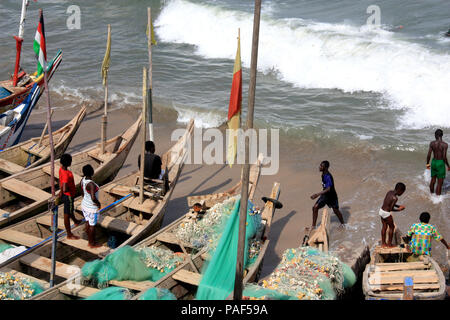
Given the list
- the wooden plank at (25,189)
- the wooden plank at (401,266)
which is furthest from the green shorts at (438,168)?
the wooden plank at (25,189)

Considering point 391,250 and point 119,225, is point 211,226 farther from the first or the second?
point 391,250

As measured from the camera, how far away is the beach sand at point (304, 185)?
30.5 ft

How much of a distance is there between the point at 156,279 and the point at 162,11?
20.0m

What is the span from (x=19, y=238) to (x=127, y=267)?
6.66 ft

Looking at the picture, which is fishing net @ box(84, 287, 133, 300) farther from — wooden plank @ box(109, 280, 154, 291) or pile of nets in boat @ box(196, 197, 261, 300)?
pile of nets in boat @ box(196, 197, 261, 300)

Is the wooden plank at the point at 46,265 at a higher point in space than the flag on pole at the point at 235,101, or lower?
lower

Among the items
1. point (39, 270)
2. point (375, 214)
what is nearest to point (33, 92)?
point (39, 270)

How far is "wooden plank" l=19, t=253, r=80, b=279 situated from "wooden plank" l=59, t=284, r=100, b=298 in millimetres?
455

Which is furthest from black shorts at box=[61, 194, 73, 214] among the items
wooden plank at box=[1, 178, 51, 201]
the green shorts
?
the green shorts

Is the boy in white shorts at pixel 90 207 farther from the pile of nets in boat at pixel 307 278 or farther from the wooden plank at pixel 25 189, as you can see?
the pile of nets in boat at pixel 307 278

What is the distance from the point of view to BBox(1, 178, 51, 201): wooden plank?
347 inches

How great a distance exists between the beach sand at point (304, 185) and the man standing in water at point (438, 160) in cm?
38

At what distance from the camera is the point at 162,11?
82.0ft
